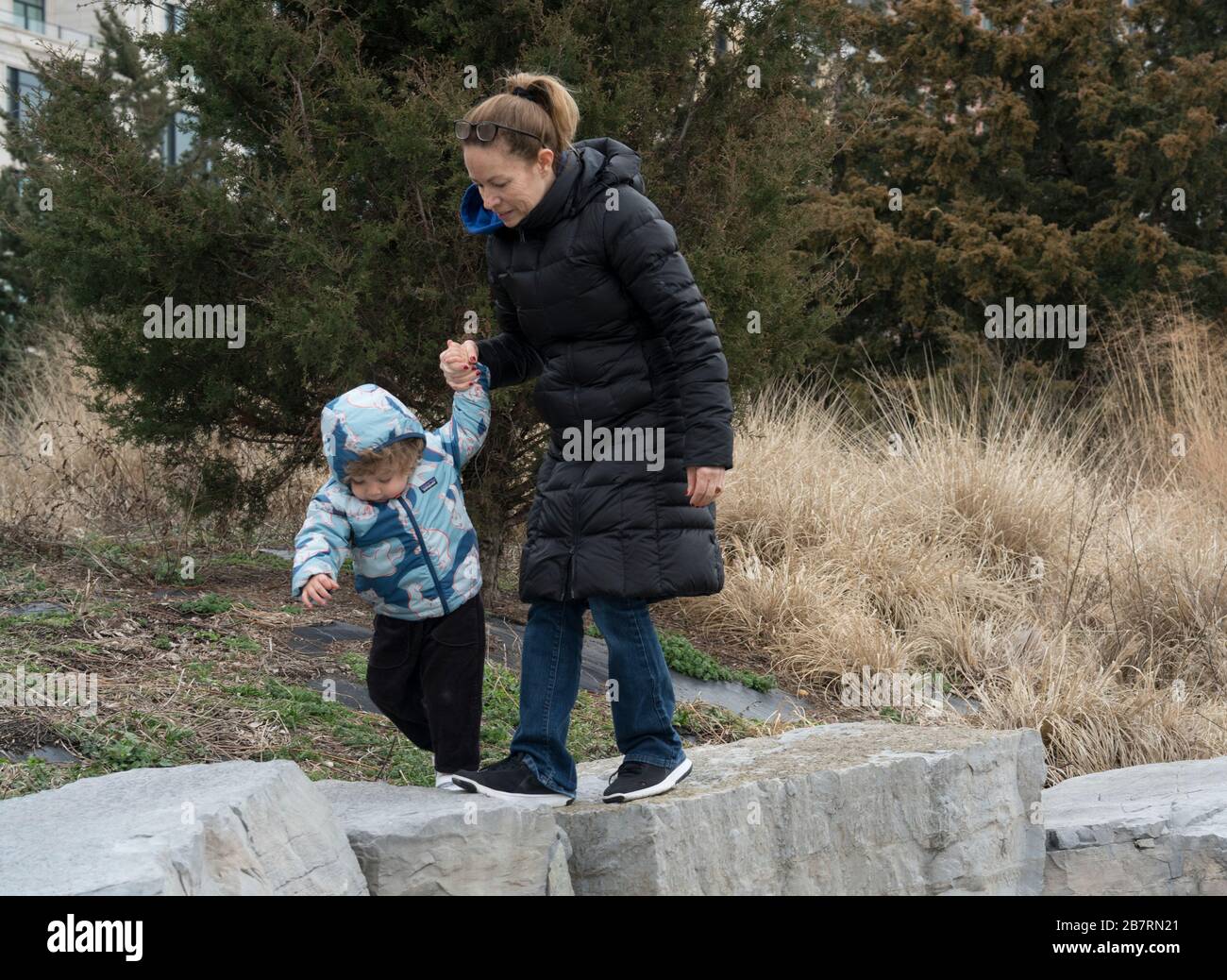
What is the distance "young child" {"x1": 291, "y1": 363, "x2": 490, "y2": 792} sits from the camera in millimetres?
3242

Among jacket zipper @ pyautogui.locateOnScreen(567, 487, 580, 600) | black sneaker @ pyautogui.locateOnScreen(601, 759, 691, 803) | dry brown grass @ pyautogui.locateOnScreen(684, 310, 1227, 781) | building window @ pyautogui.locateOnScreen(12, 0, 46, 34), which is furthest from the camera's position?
building window @ pyautogui.locateOnScreen(12, 0, 46, 34)

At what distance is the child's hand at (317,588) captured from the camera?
9.89ft

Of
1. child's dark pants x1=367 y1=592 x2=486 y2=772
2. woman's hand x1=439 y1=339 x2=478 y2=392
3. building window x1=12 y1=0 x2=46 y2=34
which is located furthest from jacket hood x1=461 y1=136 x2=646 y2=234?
building window x1=12 y1=0 x2=46 y2=34

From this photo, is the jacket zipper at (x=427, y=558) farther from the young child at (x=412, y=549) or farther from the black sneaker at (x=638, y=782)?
the black sneaker at (x=638, y=782)

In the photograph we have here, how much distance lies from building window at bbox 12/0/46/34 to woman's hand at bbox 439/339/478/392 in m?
33.2

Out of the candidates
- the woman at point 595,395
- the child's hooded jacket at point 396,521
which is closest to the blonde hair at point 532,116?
the woman at point 595,395

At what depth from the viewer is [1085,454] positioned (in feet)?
33.8

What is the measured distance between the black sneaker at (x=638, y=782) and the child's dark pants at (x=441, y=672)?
37cm

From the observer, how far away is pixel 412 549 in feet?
10.9

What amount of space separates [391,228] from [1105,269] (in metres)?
9.26

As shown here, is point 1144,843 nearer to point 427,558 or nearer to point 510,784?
point 510,784

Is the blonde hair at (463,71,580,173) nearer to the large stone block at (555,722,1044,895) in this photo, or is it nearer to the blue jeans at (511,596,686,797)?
the blue jeans at (511,596,686,797)

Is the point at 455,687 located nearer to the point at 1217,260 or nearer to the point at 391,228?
the point at 391,228
